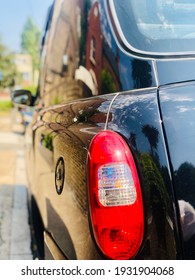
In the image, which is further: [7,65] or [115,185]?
[7,65]

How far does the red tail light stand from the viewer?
124 cm

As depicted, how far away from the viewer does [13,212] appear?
4031mm

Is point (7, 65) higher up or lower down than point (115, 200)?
higher up

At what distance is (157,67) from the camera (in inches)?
57.6

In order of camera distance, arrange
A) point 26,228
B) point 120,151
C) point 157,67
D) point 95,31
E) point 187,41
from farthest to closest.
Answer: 1. point 26,228
2. point 95,31
3. point 187,41
4. point 157,67
5. point 120,151

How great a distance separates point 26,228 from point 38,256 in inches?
34.7

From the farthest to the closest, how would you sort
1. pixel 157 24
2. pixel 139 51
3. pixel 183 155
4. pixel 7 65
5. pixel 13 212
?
pixel 7 65 < pixel 13 212 < pixel 157 24 < pixel 139 51 < pixel 183 155

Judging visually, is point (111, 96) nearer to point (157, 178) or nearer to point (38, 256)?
point (157, 178)

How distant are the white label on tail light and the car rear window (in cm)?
59

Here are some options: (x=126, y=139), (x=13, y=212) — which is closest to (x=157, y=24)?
(x=126, y=139)

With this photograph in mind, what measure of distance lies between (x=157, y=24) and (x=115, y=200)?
0.90 meters

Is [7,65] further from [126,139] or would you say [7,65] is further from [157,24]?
[126,139]
